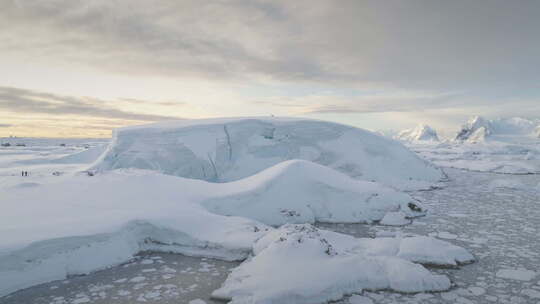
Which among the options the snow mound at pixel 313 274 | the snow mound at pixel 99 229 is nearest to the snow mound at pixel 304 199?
the snow mound at pixel 99 229

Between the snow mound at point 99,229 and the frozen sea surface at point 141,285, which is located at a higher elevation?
the snow mound at point 99,229

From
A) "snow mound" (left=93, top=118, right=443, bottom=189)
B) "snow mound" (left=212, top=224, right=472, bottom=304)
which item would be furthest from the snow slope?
"snow mound" (left=93, top=118, right=443, bottom=189)

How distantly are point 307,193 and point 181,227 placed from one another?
9.88 ft

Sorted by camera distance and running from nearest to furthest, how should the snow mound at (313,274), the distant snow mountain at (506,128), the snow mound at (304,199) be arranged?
the snow mound at (313,274)
the snow mound at (304,199)
the distant snow mountain at (506,128)

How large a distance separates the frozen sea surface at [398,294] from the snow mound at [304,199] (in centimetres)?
57

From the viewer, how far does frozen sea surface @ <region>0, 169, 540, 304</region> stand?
3.30 meters

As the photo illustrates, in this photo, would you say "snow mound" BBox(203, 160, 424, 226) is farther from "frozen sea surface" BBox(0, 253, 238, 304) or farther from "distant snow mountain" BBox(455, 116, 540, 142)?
"distant snow mountain" BBox(455, 116, 540, 142)

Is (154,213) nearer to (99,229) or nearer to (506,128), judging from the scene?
(99,229)

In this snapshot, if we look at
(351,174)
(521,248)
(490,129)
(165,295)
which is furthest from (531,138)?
(165,295)

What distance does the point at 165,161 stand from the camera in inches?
434

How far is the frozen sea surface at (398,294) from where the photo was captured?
330cm

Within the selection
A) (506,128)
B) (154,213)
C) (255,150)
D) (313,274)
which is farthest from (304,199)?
(506,128)

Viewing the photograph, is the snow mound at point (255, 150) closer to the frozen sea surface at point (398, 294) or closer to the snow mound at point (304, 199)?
the snow mound at point (304, 199)

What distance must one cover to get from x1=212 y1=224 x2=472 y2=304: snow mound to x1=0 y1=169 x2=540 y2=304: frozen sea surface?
150mm
